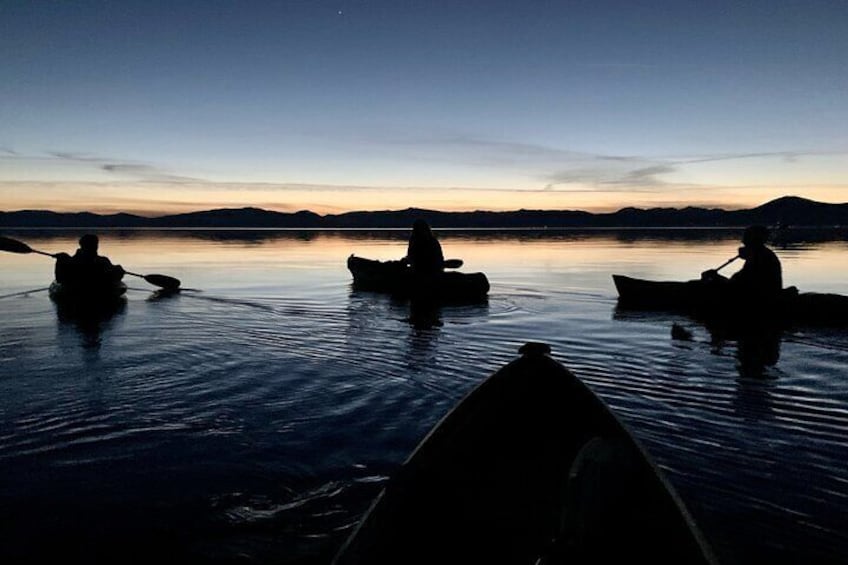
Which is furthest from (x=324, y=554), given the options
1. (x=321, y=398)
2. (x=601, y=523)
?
(x=321, y=398)

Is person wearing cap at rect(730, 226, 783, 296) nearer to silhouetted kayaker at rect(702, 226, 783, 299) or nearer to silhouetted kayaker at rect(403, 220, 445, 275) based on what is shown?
silhouetted kayaker at rect(702, 226, 783, 299)

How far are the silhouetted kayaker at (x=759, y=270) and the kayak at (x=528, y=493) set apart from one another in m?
10.8

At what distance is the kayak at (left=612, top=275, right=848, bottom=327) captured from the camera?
14.5 meters

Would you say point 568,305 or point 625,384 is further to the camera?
point 568,305

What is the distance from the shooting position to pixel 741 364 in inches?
422

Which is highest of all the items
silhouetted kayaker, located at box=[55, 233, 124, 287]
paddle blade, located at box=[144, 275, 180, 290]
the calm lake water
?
silhouetted kayaker, located at box=[55, 233, 124, 287]

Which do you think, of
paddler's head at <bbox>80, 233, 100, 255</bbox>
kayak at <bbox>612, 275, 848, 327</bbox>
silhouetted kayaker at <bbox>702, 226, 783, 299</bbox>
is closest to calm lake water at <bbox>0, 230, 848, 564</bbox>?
kayak at <bbox>612, 275, 848, 327</bbox>

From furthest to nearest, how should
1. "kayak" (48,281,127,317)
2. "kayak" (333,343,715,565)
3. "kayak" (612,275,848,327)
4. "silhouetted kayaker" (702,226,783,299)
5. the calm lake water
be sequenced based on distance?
"kayak" (48,281,127,317) → "silhouetted kayaker" (702,226,783,299) → "kayak" (612,275,848,327) → the calm lake water → "kayak" (333,343,715,565)

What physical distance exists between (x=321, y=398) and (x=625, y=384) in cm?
468

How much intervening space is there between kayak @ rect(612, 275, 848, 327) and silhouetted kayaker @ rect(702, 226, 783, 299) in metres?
0.26

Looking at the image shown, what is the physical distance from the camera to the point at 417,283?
2017cm

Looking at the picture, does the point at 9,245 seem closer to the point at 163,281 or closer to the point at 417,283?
the point at 163,281

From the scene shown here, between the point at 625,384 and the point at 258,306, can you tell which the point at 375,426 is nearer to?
the point at 625,384

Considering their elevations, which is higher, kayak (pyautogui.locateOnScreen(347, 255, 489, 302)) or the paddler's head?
the paddler's head
